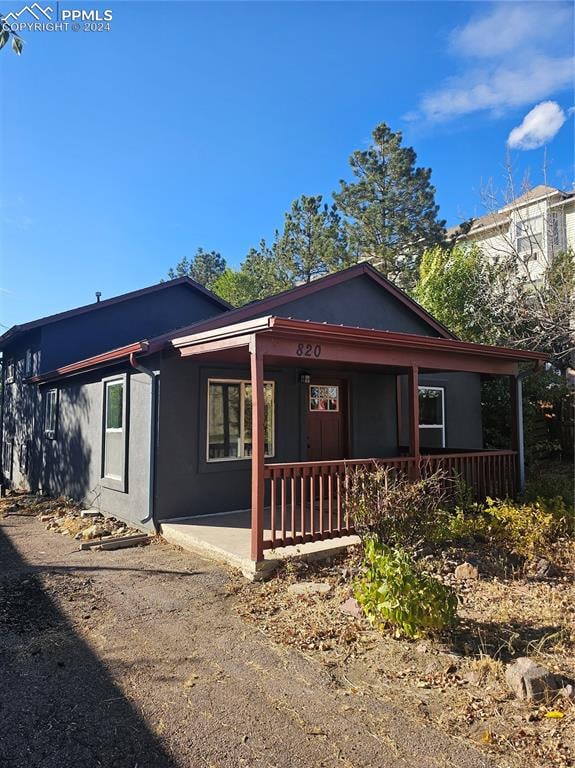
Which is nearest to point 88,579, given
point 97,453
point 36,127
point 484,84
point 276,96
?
point 97,453

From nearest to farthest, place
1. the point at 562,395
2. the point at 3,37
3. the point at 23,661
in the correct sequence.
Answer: the point at 3,37 → the point at 23,661 → the point at 562,395

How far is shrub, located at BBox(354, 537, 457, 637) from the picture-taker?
3828mm

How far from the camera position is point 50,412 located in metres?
12.2

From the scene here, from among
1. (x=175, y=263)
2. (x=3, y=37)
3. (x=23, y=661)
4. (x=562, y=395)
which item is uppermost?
(x=175, y=263)

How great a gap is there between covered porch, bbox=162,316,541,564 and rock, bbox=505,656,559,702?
2735mm

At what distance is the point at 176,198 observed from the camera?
47.5ft

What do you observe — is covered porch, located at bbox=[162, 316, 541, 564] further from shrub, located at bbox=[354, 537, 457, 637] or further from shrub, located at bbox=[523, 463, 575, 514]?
shrub, located at bbox=[354, 537, 457, 637]

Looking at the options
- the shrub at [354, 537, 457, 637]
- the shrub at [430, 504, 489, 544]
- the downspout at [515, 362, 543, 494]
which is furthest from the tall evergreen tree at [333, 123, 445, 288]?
the shrub at [354, 537, 457, 637]

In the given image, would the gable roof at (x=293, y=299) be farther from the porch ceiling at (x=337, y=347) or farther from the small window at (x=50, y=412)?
the small window at (x=50, y=412)

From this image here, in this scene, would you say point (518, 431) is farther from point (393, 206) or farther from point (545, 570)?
point (393, 206)

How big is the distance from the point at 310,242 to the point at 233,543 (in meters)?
24.3

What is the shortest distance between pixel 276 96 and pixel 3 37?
8.17m

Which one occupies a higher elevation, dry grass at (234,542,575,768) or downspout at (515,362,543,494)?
downspout at (515,362,543,494)

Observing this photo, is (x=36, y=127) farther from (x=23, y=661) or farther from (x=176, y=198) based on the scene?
(x=23, y=661)
